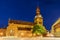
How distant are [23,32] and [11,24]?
1166 mm

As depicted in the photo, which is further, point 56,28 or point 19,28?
point 19,28

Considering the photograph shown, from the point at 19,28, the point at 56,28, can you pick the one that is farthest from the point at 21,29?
the point at 56,28

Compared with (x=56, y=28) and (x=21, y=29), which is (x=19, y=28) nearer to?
(x=21, y=29)

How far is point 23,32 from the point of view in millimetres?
14711

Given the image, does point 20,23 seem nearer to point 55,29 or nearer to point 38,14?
point 38,14

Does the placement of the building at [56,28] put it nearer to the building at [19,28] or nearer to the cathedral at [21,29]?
the cathedral at [21,29]

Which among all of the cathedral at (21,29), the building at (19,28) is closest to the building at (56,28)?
the cathedral at (21,29)

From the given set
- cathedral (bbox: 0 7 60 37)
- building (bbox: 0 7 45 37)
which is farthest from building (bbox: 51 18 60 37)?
building (bbox: 0 7 45 37)

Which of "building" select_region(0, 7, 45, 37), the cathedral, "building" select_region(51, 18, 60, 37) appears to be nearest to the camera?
"building" select_region(51, 18, 60, 37)

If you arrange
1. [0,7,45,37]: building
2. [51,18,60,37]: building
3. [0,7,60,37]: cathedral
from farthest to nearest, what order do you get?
[0,7,45,37]: building < [0,7,60,37]: cathedral < [51,18,60,37]: building

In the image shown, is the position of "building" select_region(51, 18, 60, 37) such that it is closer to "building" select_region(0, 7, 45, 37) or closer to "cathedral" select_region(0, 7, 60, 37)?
"cathedral" select_region(0, 7, 60, 37)

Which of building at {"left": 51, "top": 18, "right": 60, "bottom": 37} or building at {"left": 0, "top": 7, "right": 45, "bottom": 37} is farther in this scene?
building at {"left": 0, "top": 7, "right": 45, "bottom": 37}

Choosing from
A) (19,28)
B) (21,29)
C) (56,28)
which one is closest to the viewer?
(56,28)

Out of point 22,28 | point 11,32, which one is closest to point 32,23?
point 22,28
